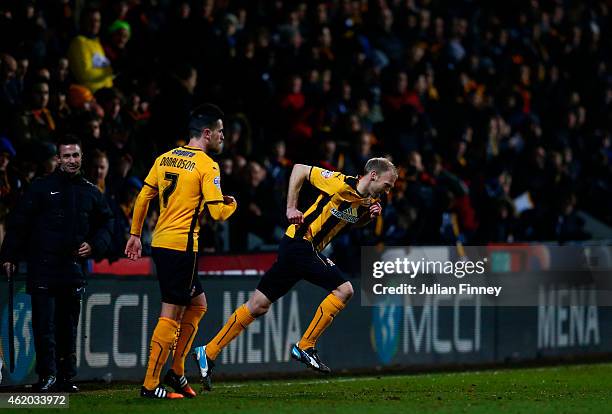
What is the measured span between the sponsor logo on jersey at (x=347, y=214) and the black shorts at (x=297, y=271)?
391mm

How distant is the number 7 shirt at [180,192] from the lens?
10.0 m

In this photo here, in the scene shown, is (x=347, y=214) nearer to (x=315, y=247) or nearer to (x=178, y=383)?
(x=315, y=247)

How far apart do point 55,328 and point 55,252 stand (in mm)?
705

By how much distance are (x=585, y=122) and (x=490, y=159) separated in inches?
192

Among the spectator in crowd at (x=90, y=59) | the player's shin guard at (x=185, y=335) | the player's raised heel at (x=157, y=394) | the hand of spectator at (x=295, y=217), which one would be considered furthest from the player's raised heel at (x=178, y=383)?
the spectator in crowd at (x=90, y=59)

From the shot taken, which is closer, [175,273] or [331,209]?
[175,273]

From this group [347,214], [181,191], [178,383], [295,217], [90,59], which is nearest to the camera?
[181,191]

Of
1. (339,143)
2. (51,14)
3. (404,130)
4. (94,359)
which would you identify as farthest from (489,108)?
(94,359)

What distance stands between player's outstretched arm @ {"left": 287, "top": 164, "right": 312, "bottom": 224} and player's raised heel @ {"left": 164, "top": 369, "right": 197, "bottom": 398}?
170 centimetres

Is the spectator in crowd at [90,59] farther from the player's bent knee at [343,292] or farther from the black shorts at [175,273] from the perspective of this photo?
the black shorts at [175,273]

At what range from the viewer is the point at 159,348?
10.1 metres

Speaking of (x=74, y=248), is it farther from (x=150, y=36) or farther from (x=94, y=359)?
(x=150, y=36)

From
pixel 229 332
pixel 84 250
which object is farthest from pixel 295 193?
pixel 84 250

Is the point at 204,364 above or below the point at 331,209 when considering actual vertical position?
below
